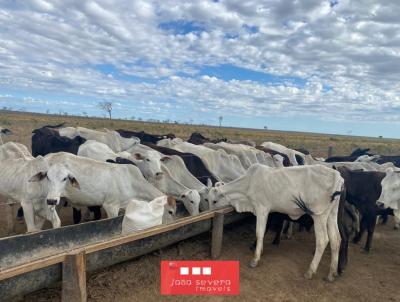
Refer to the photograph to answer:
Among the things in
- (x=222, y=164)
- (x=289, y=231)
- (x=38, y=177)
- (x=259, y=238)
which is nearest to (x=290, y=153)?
(x=222, y=164)

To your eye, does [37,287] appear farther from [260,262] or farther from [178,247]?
[260,262]

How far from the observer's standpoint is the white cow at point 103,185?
21.2 ft

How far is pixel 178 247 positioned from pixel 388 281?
331 centimetres

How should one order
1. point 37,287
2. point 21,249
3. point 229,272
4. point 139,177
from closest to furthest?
point 37,287 < point 21,249 < point 229,272 < point 139,177

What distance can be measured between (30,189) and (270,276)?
→ 4013 millimetres

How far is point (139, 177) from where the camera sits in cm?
679

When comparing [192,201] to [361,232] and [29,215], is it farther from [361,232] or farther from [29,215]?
[361,232]

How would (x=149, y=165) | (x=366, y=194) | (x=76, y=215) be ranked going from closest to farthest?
(x=366, y=194)
(x=76, y=215)
(x=149, y=165)

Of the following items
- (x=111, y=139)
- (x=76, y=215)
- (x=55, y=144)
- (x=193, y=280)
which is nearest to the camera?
(x=193, y=280)

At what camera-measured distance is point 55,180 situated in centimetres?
569

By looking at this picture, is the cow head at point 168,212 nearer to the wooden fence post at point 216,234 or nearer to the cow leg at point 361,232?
the wooden fence post at point 216,234

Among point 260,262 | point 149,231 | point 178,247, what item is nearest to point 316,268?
point 260,262

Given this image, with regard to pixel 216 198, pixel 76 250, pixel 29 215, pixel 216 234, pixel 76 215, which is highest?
pixel 76 250

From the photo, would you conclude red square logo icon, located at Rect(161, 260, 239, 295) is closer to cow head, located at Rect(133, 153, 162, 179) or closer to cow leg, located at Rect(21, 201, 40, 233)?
cow leg, located at Rect(21, 201, 40, 233)
